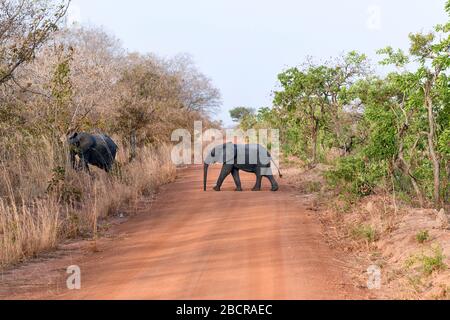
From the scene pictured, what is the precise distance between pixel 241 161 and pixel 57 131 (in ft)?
13.9

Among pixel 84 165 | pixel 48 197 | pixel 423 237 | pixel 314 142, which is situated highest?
pixel 314 142

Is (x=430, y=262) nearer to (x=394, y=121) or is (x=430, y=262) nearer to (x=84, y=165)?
(x=394, y=121)

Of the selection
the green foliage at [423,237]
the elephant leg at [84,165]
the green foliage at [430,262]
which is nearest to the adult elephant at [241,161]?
the elephant leg at [84,165]

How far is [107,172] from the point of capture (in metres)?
14.1

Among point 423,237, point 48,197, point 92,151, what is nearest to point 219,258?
point 423,237

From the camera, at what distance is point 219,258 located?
7.19 m

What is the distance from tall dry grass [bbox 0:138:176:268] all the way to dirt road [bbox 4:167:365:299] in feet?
2.28

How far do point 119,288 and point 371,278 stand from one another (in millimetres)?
2676

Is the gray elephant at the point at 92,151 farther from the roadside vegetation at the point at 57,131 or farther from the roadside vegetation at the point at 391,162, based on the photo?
the roadside vegetation at the point at 391,162

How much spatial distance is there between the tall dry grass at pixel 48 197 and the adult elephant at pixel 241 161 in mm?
1615

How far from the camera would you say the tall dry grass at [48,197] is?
25.8 feet

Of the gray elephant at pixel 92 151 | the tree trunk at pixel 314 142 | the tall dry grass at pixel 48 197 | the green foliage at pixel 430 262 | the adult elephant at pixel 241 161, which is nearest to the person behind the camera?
the green foliage at pixel 430 262

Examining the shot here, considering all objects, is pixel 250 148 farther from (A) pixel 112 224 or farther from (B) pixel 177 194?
(A) pixel 112 224
